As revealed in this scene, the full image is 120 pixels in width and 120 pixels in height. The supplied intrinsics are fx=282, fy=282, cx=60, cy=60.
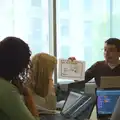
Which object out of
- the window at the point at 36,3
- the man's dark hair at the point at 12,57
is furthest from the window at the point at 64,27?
the man's dark hair at the point at 12,57

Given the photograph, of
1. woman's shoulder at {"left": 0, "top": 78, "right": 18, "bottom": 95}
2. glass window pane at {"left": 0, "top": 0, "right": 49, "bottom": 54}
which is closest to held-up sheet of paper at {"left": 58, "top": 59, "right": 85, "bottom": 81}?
glass window pane at {"left": 0, "top": 0, "right": 49, "bottom": 54}

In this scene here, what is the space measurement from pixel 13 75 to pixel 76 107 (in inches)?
29.1

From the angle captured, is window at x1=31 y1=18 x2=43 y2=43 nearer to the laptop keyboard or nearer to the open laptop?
the open laptop

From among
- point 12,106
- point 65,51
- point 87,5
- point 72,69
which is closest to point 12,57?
point 12,106

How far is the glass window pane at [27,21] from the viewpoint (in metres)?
4.12

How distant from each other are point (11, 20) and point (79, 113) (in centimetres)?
242

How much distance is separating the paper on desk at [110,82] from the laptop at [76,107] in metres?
0.14

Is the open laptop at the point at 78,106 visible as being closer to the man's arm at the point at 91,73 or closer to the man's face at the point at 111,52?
the man's face at the point at 111,52

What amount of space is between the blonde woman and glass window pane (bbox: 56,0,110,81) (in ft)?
7.03

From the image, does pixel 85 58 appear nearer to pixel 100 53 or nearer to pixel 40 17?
pixel 100 53

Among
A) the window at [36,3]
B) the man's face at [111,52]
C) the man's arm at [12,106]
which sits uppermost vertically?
the window at [36,3]

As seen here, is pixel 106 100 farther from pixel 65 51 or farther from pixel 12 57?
pixel 65 51

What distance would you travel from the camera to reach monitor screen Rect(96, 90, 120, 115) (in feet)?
6.95

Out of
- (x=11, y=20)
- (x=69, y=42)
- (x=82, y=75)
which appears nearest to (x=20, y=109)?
(x=82, y=75)
